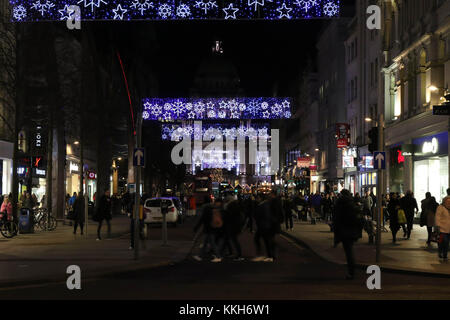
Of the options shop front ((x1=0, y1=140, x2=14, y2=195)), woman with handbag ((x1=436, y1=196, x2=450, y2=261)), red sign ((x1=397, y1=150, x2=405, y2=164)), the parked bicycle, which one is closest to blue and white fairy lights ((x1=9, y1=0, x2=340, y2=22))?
woman with handbag ((x1=436, y1=196, x2=450, y2=261))

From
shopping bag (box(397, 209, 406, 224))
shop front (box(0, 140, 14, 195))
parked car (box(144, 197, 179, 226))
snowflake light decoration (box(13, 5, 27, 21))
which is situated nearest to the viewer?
snowflake light decoration (box(13, 5, 27, 21))

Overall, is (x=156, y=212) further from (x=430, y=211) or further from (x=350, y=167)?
(x=350, y=167)

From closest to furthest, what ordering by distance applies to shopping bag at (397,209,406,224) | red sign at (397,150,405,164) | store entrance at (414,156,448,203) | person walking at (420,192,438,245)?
person walking at (420,192,438,245) < shopping bag at (397,209,406,224) < store entrance at (414,156,448,203) < red sign at (397,150,405,164)

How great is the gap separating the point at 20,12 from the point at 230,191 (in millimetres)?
16385

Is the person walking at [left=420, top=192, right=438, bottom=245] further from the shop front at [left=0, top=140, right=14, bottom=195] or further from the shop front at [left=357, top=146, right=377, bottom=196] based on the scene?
the shop front at [left=0, top=140, right=14, bottom=195]

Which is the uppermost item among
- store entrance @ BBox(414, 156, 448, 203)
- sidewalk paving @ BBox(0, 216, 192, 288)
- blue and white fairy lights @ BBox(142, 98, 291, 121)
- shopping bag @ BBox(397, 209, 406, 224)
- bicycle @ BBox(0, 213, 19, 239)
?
blue and white fairy lights @ BBox(142, 98, 291, 121)

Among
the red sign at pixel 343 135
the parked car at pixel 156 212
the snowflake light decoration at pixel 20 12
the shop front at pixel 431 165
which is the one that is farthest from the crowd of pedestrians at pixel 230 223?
the red sign at pixel 343 135


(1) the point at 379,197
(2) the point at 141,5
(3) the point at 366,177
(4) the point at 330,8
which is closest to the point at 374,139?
(1) the point at 379,197

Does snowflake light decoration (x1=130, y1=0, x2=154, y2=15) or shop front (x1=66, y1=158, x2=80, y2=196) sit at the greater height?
snowflake light decoration (x1=130, y1=0, x2=154, y2=15)

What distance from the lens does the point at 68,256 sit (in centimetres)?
2047

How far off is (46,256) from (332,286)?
29.9 feet

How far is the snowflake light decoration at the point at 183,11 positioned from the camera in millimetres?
22609

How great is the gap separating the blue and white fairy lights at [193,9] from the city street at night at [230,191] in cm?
4

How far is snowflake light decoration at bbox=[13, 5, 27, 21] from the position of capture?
78.9 ft
